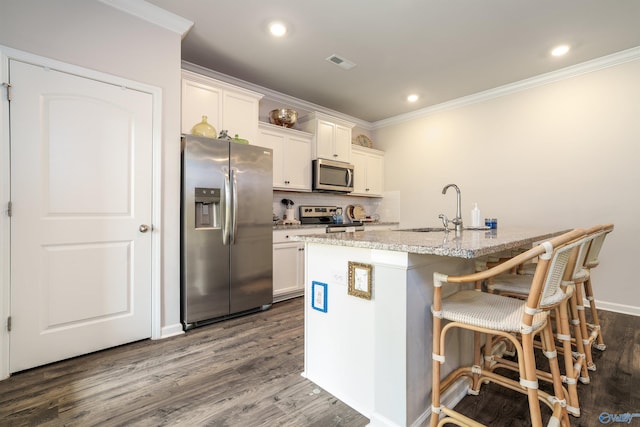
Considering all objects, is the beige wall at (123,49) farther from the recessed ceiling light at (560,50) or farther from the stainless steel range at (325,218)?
the recessed ceiling light at (560,50)

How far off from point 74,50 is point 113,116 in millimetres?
474

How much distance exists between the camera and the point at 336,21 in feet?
8.22

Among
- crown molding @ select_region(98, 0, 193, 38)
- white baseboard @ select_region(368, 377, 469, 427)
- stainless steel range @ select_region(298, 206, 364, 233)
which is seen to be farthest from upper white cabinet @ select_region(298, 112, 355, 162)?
white baseboard @ select_region(368, 377, 469, 427)

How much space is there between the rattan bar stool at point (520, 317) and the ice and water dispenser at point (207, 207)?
2100mm

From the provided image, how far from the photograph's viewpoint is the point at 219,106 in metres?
3.05

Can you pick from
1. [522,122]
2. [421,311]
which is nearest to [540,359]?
[421,311]

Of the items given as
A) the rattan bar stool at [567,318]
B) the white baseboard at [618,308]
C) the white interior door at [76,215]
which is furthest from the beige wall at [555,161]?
the white interior door at [76,215]

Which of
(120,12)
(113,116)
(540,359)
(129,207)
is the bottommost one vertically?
(540,359)

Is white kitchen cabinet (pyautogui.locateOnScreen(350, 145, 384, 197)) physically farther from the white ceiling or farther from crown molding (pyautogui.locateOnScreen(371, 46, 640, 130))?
the white ceiling

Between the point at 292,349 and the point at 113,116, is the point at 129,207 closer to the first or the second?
the point at 113,116

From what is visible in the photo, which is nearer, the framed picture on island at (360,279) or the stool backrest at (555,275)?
the stool backrest at (555,275)

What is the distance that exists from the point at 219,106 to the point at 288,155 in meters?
1.11

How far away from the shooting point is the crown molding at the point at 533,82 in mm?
3016

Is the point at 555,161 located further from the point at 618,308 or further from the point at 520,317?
the point at 520,317
